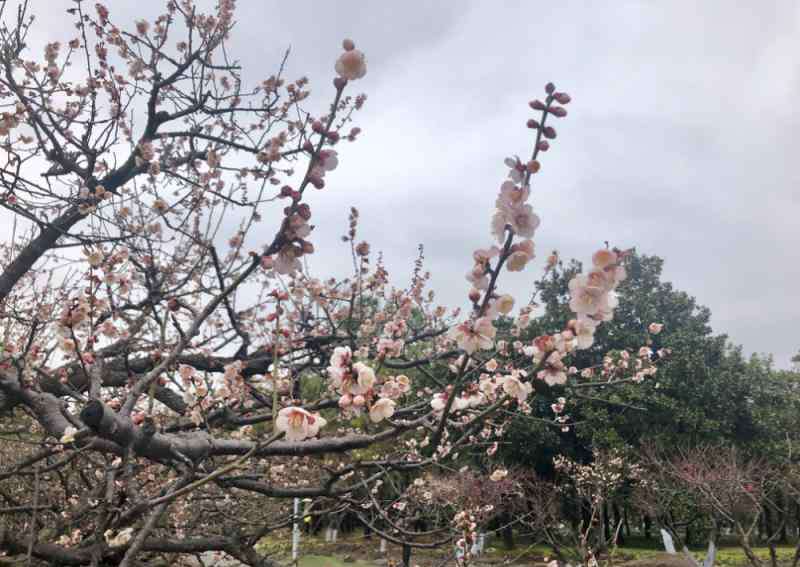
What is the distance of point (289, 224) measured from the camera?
1521 millimetres

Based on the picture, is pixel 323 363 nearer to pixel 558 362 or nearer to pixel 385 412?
pixel 385 412

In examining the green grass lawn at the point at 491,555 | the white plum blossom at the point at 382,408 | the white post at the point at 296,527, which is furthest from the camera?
the green grass lawn at the point at 491,555

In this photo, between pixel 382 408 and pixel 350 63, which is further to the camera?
pixel 382 408

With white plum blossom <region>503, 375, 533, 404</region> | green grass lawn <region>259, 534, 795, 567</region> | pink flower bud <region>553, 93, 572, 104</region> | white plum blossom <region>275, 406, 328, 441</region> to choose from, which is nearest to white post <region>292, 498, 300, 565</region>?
white plum blossom <region>275, 406, 328, 441</region>

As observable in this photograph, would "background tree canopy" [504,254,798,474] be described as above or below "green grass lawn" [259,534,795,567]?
above

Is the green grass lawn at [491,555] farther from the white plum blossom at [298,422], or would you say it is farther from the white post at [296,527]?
the white plum blossom at [298,422]

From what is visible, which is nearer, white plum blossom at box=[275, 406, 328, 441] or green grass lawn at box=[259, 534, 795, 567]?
white plum blossom at box=[275, 406, 328, 441]

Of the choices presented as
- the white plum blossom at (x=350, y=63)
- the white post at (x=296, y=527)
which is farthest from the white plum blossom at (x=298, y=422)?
the white post at (x=296, y=527)

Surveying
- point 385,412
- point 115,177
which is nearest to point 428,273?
point 115,177

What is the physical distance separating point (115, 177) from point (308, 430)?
409cm

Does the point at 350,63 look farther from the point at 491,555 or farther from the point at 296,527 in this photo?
the point at 491,555

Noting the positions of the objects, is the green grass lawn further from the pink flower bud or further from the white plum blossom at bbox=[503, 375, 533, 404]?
the pink flower bud

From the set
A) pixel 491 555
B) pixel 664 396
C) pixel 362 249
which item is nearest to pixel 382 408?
pixel 362 249

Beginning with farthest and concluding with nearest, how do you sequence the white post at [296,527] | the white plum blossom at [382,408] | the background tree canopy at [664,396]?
the background tree canopy at [664,396] < the white post at [296,527] < the white plum blossom at [382,408]
